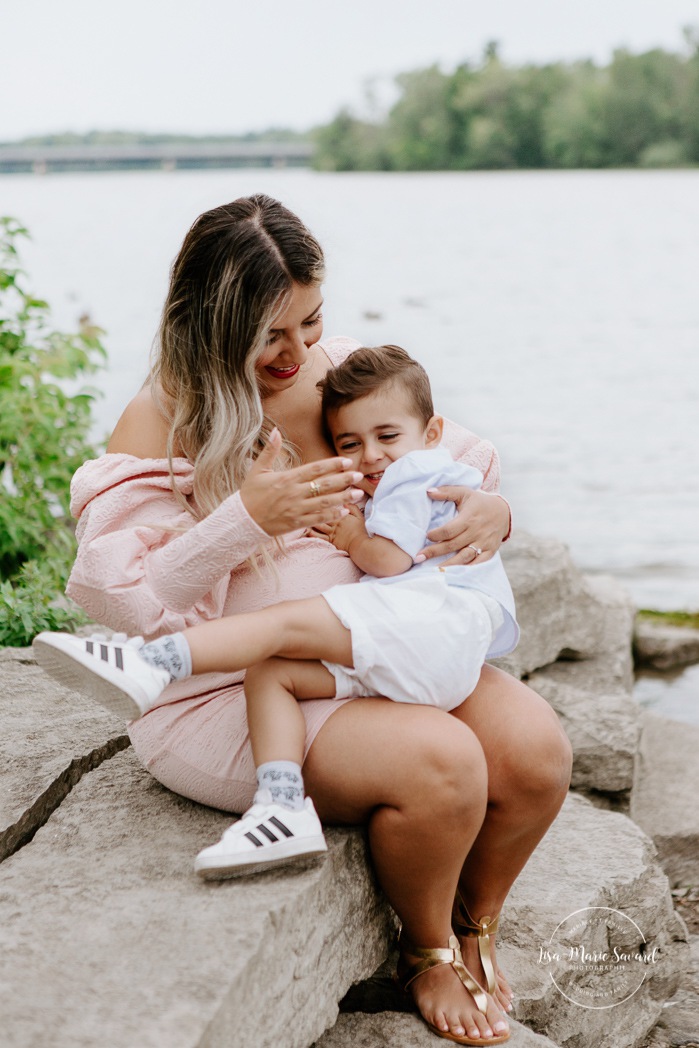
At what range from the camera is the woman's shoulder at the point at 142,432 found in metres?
2.62

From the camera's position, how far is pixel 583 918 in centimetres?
276

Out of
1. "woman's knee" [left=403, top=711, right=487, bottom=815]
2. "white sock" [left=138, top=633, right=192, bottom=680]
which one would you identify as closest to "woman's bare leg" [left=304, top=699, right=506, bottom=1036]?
"woman's knee" [left=403, top=711, right=487, bottom=815]

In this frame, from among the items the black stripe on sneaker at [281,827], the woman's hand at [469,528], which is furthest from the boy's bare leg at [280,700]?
the woman's hand at [469,528]

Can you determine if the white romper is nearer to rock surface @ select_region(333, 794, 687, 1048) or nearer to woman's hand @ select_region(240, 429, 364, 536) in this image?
woman's hand @ select_region(240, 429, 364, 536)

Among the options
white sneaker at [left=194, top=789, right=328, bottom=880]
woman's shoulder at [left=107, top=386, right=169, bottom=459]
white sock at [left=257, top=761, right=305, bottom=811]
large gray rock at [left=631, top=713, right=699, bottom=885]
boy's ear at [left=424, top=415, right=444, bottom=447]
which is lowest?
large gray rock at [left=631, top=713, right=699, bottom=885]

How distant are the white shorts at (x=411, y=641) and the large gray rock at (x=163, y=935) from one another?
312 mm

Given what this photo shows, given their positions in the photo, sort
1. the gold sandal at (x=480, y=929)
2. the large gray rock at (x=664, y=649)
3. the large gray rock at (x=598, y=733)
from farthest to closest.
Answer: the large gray rock at (x=664, y=649) < the large gray rock at (x=598, y=733) < the gold sandal at (x=480, y=929)

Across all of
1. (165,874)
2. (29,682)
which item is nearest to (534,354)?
(29,682)

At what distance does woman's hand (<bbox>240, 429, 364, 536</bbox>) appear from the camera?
7.43 ft

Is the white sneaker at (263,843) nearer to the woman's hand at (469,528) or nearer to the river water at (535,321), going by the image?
the woman's hand at (469,528)

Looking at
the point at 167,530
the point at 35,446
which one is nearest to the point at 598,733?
the point at 167,530

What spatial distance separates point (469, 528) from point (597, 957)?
3.54 feet

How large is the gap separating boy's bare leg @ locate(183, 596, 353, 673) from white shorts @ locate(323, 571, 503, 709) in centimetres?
3

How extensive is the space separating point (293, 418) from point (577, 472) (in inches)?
→ 274
